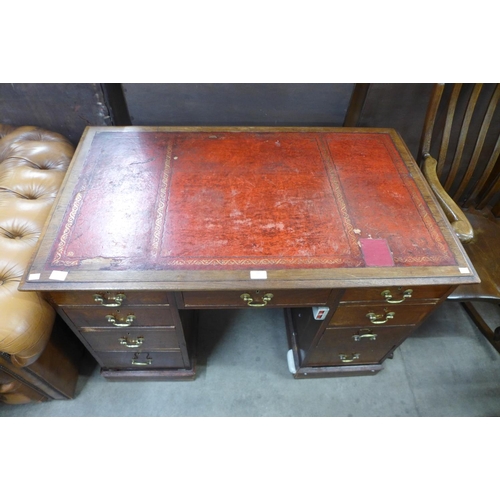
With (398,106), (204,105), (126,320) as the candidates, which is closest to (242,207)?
(126,320)

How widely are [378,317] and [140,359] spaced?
3.40ft

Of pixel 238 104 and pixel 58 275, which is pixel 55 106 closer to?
pixel 238 104

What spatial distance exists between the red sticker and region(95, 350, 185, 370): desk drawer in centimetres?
90

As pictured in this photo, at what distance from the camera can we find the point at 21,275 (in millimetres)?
1096

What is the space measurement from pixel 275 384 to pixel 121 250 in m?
1.09

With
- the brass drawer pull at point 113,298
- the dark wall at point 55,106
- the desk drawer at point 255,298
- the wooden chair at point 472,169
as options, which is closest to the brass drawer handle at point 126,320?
the brass drawer pull at point 113,298

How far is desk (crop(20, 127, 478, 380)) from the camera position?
97cm

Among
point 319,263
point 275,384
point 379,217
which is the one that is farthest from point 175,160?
point 275,384

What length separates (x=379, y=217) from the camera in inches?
44.7

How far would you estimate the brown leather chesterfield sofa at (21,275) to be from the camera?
1063 mm

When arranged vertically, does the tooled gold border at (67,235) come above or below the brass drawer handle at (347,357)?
above

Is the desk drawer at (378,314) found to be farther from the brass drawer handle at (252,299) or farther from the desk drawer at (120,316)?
the desk drawer at (120,316)

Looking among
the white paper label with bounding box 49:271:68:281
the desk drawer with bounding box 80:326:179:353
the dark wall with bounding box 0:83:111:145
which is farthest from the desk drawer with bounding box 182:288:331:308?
the dark wall with bounding box 0:83:111:145

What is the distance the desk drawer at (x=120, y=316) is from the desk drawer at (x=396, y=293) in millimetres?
643
